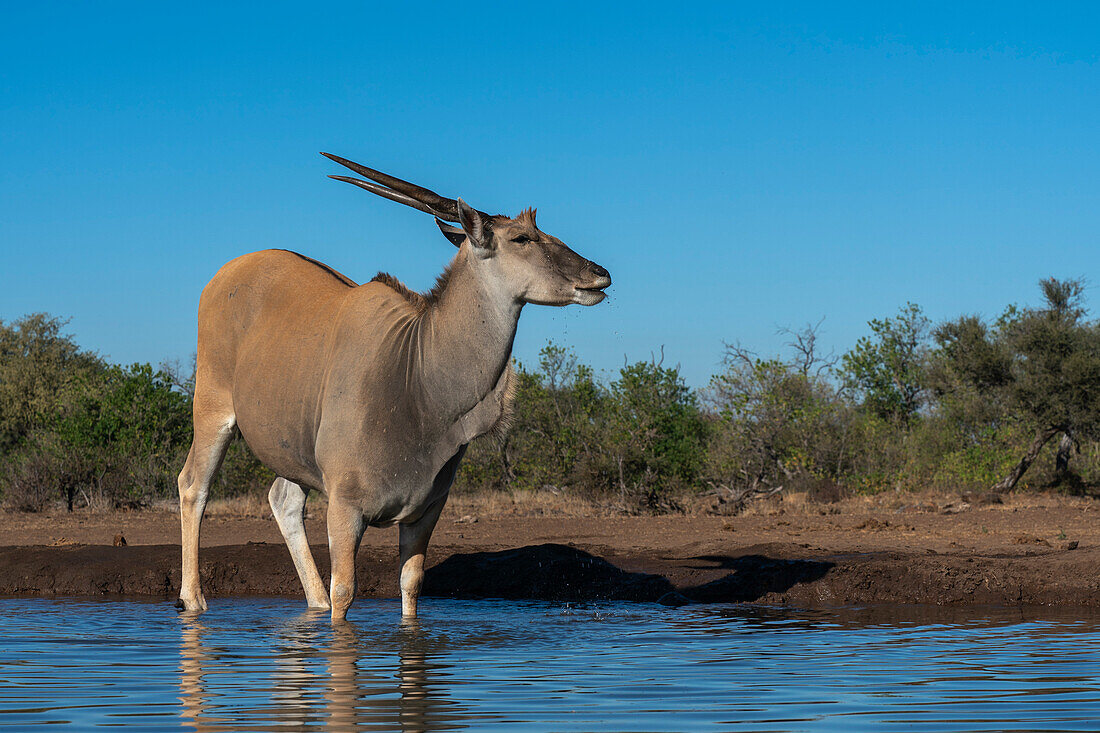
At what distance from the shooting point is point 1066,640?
7.05 m

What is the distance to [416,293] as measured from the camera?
26.7 feet

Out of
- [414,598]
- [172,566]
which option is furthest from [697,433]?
[414,598]

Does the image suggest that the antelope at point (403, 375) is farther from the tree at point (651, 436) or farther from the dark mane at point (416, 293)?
the tree at point (651, 436)

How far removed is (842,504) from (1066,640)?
1578 cm

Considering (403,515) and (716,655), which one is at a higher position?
(403,515)

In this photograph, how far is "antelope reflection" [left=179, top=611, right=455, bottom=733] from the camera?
461 centimetres

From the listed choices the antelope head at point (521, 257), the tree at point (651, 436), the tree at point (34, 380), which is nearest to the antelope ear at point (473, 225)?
the antelope head at point (521, 257)

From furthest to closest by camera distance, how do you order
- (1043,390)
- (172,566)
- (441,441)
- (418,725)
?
1. (1043,390)
2. (172,566)
3. (441,441)
4. (418,725)

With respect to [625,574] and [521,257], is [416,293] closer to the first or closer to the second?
[521,257]

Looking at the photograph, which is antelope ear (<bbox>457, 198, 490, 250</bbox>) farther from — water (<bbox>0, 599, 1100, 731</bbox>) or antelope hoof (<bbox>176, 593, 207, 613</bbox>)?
antelope hoof (<bbox>176, 593, 207, 613</bbox>)

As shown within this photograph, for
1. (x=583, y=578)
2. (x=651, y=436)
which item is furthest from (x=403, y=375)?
(x=651, y=436)

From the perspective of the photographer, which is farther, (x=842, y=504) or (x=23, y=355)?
(x=23, y=355)

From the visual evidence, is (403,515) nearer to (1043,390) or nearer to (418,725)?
(418,725)

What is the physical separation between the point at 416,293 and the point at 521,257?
121cm
